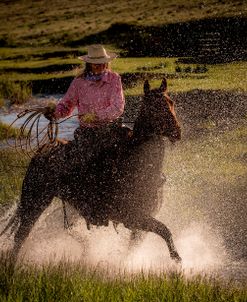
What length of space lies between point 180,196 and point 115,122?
4010 millimetres

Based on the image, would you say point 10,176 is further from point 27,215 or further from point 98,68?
point 98,68

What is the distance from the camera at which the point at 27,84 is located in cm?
2927

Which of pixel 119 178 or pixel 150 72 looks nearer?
pixel 119 178

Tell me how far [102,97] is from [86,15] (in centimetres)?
5978

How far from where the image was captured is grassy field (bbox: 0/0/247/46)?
47062 mm

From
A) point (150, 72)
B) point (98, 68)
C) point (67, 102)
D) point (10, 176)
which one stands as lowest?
point (150, 72)

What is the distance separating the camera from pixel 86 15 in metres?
67.6

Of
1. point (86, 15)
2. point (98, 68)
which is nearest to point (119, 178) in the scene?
point (98, 68)

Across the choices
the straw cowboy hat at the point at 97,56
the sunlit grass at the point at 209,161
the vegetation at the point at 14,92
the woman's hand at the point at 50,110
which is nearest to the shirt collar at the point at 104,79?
the straw cowboy hat at the point at 97,56

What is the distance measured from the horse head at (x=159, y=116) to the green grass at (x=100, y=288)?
144 cm

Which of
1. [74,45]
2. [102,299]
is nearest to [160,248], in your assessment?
[102,299]

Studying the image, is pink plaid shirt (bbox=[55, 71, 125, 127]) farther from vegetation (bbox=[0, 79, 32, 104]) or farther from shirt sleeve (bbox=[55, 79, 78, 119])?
vegetation (bbox=[0, 79, 32, 104])

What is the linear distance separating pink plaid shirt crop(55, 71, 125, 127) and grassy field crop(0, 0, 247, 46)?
108ft

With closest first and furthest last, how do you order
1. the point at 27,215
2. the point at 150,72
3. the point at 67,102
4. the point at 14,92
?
1. the point at 67,102
2. the point at 27,215
3. the point at 14,92
4. the point at 150,72
